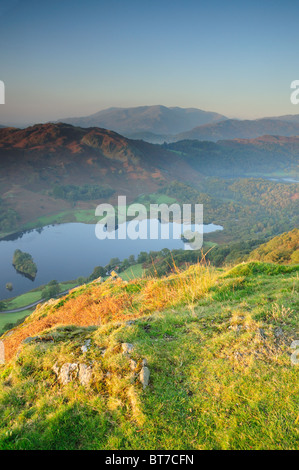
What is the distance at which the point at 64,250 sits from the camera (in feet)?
460

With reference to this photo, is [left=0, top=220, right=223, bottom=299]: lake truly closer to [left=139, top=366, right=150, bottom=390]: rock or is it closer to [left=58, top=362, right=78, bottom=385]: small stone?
[left=58, top=362, right=78, bottom=385]: small stone

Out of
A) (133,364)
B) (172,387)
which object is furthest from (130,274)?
(172,387)

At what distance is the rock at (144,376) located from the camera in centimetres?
322

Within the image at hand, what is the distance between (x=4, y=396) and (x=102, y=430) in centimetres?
168

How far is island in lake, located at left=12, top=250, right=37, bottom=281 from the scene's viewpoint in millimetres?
111000

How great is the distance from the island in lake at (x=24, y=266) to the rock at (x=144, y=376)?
4701 inches

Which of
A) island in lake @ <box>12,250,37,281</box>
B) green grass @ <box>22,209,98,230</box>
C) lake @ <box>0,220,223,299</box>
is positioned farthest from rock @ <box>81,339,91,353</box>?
green grass @ <box>22,209,98,230</box>

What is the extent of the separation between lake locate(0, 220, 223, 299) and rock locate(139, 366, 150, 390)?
348ft

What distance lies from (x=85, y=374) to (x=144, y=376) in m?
0.90

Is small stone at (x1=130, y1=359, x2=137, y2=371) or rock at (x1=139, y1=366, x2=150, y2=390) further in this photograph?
small stone at (x1=130, y1=359, x2=137, y2=371)

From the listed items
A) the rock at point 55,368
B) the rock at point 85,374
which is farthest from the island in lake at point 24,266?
the rock at point 85,374

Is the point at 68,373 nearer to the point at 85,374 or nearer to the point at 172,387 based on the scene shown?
the point at 85,374

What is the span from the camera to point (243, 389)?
9.70 feet

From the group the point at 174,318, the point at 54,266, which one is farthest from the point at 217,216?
the point at 174,318
